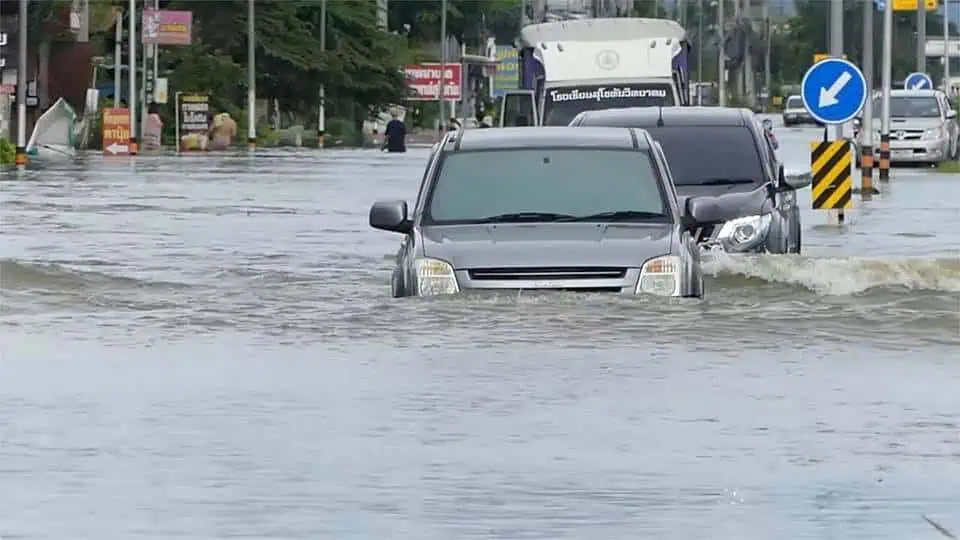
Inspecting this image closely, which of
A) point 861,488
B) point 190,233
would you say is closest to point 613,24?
point 190,233

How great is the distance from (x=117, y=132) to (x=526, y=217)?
58.9 m

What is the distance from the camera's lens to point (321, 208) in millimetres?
38469

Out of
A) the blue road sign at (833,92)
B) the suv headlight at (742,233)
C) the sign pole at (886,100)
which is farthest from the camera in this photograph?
the sign pole at (886,100)

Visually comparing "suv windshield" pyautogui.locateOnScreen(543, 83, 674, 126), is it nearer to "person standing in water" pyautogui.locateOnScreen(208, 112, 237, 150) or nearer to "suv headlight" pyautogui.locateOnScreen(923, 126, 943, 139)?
"suv headlight" pyautogui.locateOnScreen(923, 126, 943, 139)

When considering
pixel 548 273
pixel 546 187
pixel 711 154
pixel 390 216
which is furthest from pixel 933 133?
pixel 548 273

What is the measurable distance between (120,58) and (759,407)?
7457 cm

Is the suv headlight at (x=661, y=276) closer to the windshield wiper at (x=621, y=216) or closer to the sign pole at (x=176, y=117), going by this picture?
the windshield wiper at (x=621, y=216)

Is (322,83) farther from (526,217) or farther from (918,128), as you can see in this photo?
(526,217)

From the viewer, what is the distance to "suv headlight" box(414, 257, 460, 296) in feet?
53.4

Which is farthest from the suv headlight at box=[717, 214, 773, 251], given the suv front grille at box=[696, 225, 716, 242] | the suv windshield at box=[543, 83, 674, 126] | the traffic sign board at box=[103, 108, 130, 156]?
the traffic sign board at box=[103, 108, 130, 156]

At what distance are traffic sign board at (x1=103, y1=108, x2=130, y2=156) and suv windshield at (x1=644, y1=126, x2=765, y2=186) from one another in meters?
52.1

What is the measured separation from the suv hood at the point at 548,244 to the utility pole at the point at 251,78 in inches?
2870

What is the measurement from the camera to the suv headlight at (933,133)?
57.3m

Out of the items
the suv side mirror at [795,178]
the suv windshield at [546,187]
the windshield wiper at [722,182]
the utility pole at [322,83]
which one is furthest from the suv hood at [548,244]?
the utility pole at [322,83]
